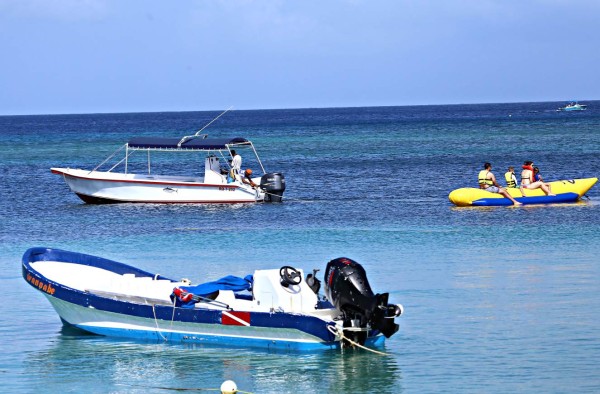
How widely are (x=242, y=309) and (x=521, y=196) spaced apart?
694 inches

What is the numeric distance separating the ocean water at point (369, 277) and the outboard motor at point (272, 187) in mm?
500

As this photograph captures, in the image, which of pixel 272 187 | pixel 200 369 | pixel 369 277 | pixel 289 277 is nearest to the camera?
pixel 200 369

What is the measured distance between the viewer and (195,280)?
21594 mm

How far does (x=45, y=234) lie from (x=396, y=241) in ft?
31.9

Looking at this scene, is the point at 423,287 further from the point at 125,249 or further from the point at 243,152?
the point at 243,152

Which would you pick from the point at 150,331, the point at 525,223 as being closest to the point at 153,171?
the point at 525,223

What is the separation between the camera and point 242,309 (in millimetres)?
17109

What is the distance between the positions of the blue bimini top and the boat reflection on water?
18.3 m

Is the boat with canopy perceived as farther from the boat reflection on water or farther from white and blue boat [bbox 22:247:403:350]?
the boat reflection on water

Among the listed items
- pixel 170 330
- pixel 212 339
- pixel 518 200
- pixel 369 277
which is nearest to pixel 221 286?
pixel 212 339

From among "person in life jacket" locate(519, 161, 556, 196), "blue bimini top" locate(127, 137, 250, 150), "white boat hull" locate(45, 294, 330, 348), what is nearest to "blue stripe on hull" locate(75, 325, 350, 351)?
"white boat hull" locate(45, 294, 330, 348)

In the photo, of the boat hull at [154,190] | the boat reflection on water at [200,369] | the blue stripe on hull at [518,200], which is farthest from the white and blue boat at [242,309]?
the boat hull at [154,190]

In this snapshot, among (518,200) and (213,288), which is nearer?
(213,288)

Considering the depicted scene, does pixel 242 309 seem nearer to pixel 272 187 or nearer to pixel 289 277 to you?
pixel 289 277
